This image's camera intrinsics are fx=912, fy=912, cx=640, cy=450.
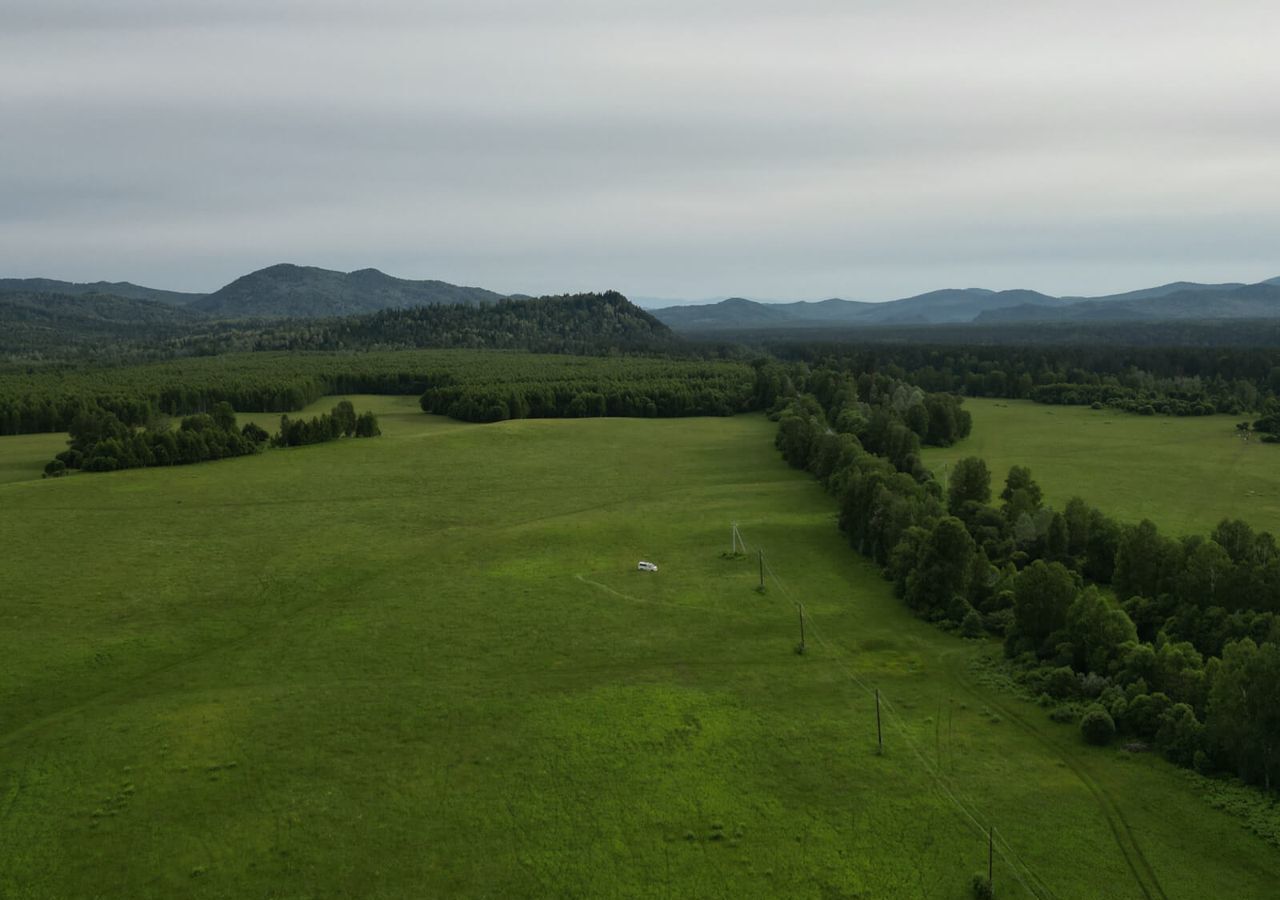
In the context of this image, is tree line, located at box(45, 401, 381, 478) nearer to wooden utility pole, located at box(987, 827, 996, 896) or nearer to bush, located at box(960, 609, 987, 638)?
bush, located at box(960, 609, 987, 638)

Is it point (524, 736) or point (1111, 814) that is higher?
point (524, 736)

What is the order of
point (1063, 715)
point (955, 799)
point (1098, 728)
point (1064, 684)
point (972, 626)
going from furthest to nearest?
point (972, 626) → point (1064, 684) → point (1063, 715) → point (1098, 728) → point (955, 799)

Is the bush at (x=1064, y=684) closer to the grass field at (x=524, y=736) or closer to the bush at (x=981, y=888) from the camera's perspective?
the grass field at (x=524, y=736)

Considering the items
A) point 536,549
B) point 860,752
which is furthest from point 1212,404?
point 860,752

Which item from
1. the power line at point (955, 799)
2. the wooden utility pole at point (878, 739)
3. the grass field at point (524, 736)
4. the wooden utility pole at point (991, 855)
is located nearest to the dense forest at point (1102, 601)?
the grass field at point (524, 736)

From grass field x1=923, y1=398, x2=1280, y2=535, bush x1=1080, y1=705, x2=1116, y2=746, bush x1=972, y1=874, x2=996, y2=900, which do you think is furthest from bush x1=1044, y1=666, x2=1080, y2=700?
grass field x1=923, y1=398, x2=1280, y2=535

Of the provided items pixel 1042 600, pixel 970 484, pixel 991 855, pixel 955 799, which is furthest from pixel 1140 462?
pixel 991 855

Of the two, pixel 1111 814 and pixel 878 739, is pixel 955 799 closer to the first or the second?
A: pixel 878 739
